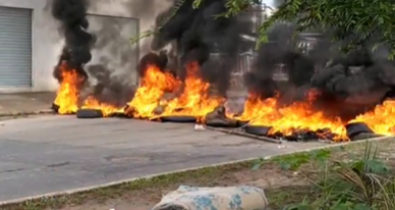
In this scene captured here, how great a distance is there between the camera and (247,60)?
15586mm

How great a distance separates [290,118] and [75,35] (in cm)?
746

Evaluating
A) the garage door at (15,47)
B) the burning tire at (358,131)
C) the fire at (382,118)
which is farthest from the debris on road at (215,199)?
the garage door at (15,47)

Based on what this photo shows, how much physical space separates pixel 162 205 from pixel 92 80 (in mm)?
13951

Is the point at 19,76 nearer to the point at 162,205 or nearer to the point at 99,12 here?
the point at 99,12

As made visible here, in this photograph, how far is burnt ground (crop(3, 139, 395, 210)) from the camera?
216 inches

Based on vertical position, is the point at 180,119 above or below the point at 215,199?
above

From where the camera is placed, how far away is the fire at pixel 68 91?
1584cm

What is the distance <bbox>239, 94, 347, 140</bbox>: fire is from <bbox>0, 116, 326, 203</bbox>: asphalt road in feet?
3.57

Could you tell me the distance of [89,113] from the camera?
577 inches

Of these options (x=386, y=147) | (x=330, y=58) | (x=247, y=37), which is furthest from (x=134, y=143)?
(x=247, y=37)

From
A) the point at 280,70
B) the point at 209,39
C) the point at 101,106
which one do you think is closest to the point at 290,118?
the point at 280,70

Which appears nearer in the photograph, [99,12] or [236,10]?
[236,10]

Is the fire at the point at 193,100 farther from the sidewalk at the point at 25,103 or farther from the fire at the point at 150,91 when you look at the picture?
the sidewalk at the point at 25,103

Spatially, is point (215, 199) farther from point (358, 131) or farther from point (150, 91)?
point (150, 91)
